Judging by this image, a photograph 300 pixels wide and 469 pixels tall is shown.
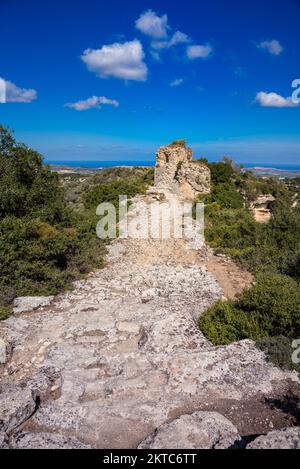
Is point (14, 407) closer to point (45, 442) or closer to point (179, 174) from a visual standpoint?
point (45, 442)

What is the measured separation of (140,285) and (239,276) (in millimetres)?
3083

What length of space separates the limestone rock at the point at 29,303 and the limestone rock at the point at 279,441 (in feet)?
17.6

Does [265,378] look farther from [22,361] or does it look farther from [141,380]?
[22,361]

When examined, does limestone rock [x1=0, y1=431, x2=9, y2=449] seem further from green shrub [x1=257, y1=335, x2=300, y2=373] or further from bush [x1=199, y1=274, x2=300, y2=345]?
green shrub [x1=257, y1=335, x2=300, y2=373]

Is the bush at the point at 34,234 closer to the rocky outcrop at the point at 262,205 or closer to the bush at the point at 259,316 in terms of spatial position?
the bush at the point at 259,316

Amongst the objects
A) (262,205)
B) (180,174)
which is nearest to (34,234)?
(180,174)

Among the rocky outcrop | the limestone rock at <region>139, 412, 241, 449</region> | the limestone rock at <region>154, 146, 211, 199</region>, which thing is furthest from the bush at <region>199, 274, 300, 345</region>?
the limestone rock at <region>154, 146, 211, 199</region>

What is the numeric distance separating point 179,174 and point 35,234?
13877 millimetres

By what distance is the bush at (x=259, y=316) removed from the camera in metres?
5.68

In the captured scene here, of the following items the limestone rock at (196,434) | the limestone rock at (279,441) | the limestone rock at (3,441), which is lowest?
the limestone rock at (3,441)

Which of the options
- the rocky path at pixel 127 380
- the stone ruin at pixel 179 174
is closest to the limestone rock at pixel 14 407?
the rocky path at pixel 127 380

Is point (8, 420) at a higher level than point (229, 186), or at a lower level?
lower

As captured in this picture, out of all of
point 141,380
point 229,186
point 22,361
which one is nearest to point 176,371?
point 141,380
